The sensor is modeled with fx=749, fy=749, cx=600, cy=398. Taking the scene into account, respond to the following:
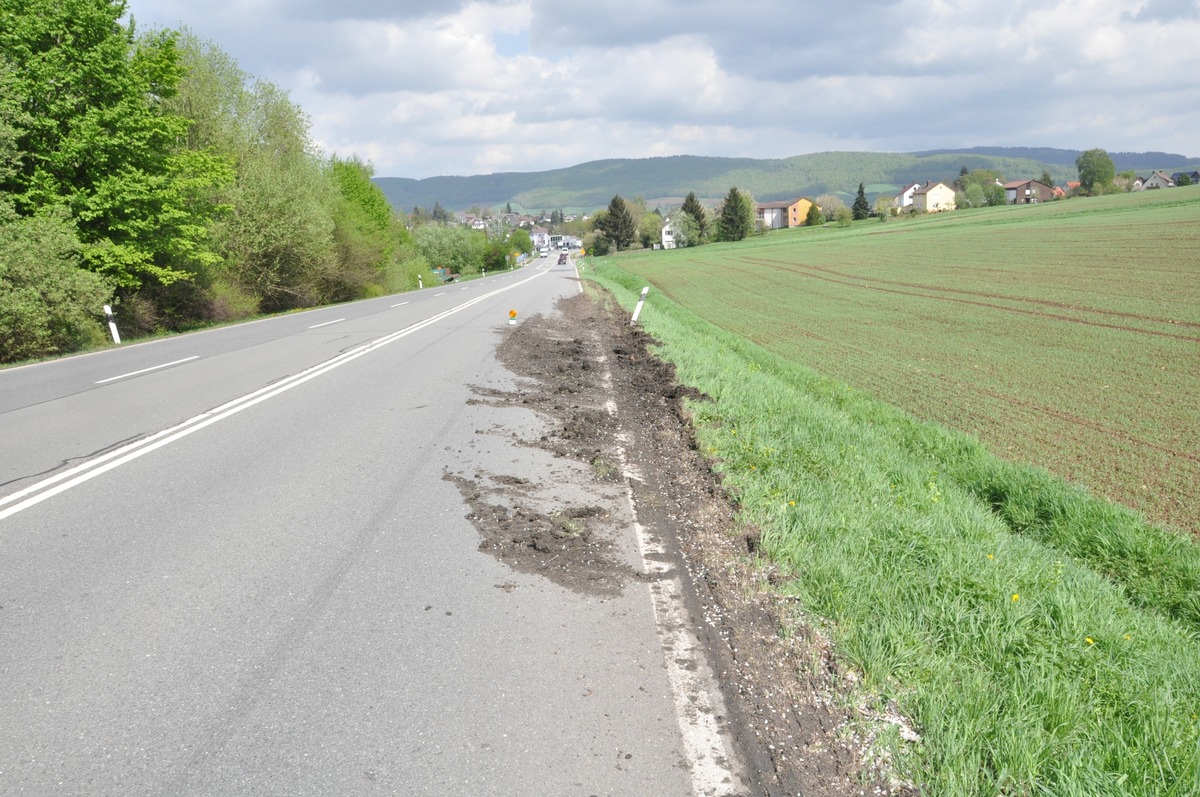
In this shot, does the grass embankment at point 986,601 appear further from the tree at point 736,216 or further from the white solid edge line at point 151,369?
the tree at point 736,216

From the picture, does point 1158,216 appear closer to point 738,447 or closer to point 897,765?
point 738,447

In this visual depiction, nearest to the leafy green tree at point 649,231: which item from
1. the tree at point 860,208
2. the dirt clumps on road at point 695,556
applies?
the tree at point 860,208

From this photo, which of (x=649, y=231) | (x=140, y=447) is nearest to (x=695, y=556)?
(x=140, y=447)

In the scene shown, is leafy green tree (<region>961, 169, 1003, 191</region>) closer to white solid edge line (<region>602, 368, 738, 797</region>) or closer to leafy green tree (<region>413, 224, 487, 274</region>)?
leafy green tree (<region>413, 224, 487, 274</region>)

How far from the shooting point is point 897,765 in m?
2.84

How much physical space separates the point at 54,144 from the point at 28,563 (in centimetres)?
2088

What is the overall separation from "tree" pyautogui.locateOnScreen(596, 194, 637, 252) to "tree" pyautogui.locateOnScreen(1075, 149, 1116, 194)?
252ft

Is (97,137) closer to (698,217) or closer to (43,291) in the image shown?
(43,291)

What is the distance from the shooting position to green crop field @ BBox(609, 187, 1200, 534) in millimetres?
8844

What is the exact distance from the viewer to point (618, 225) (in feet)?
430

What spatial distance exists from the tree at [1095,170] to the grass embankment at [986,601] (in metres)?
144

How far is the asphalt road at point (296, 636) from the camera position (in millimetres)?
2842

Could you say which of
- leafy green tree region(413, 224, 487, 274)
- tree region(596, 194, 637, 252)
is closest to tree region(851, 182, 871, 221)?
tree region(596, 194, 637, 252)

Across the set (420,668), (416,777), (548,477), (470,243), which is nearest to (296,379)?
(548,477)
